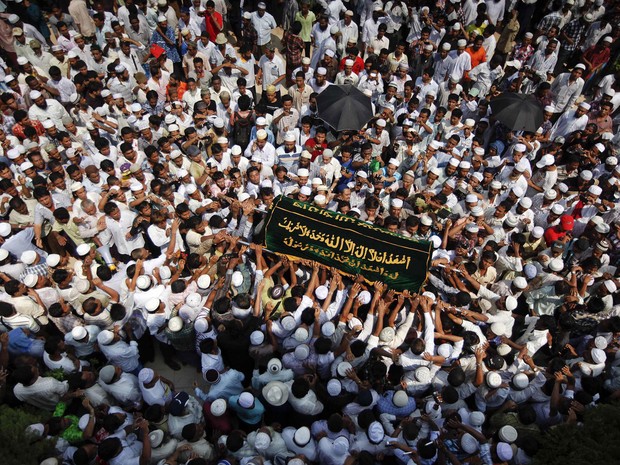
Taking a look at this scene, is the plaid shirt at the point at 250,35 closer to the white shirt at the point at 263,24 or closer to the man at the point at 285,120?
the white shirt at the point at 263,24

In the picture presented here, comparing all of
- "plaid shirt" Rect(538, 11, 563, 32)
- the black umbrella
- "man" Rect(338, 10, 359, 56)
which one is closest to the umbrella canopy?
the black umbrella

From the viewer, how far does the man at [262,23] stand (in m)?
10.6

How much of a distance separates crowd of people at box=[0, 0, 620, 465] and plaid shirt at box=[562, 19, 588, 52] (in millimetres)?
467

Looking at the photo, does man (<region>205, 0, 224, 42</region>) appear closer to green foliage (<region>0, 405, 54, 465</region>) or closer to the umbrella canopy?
the umbrella canopy

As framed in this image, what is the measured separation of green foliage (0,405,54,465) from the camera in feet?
11.9

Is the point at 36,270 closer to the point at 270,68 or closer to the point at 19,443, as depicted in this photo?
the point at 19,443

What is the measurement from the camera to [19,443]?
3746 millimetres

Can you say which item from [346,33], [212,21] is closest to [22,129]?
[212,21]

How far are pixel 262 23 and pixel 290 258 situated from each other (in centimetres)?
735

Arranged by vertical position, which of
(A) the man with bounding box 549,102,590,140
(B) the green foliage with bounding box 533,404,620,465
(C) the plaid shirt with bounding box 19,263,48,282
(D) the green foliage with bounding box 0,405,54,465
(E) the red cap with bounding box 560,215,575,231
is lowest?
(D) the green foliage with bounding box 0,405,54,465

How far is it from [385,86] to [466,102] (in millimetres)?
1822

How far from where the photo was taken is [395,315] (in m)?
5.61

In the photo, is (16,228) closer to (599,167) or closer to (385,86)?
(385,86)

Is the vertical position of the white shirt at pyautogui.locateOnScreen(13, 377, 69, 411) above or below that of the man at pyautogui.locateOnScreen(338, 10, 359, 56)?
below
